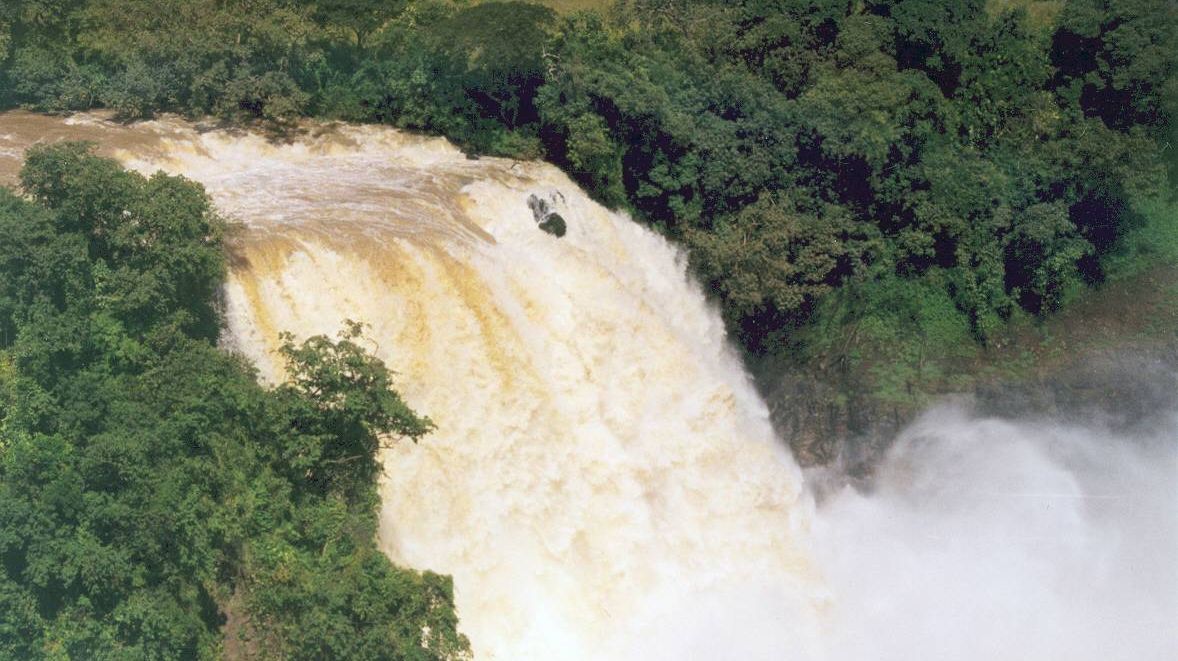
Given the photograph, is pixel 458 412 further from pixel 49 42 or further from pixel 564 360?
pixel 49 42

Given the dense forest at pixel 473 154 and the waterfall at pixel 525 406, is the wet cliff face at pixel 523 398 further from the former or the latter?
the dense forest at pixel 473 154

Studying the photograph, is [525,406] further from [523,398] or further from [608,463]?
[608,463]

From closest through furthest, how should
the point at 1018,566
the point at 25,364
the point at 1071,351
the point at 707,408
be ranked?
the point at 25,364
the point at 707,408
the point at 1018,566
the point at 1071,351

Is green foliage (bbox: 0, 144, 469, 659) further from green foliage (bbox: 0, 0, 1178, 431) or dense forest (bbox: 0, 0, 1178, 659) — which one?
green foliage (bbox: 0, 0, 1178, 431)

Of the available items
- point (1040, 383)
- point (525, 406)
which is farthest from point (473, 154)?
point (1040, 383)

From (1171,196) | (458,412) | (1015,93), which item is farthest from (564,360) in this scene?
(1171,196)

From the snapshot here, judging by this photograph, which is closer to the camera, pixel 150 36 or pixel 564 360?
pixel 564 360

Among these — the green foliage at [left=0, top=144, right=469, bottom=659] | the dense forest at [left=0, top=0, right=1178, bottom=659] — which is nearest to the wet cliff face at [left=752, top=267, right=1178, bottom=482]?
the dense forest at [left=0, top=0, right=1178, bottom=659]
